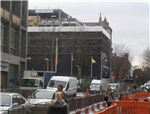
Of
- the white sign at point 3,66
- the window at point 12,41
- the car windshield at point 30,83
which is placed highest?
the window at point 12,41

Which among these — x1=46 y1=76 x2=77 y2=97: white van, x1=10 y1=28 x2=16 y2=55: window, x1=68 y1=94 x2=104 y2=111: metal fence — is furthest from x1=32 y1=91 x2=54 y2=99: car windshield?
x1=10 y1=28 x2=16 y2=55: window

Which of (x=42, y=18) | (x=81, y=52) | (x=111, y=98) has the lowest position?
(x=111, y=98)

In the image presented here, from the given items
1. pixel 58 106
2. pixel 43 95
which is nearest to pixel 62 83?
pixel 43 95

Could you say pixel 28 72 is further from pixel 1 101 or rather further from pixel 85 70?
pixel 85 70

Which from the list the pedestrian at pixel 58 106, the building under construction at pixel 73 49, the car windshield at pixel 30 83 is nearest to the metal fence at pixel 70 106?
the pedestrian at pixel 58 106

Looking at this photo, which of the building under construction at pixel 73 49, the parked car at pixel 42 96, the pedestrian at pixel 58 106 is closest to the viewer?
the pedestrian at pixel 58 106

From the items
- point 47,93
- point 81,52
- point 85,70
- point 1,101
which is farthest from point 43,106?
point 85,70

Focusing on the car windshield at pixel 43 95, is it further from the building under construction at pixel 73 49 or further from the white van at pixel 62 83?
the building under construction at pixel 73 49

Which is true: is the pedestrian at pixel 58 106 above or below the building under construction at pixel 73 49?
below

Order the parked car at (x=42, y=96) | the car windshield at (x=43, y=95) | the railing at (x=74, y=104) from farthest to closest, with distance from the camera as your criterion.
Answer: the car windshield at (x=43, y=95) → the parked car at (x=42, y=96) → the railing at (x=74, y=104)

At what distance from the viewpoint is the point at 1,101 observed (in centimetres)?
1345

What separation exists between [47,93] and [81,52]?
50573 millimetres

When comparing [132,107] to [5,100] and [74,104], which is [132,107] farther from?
[5,100]

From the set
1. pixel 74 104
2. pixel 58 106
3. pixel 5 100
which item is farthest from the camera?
pixel 74 104
